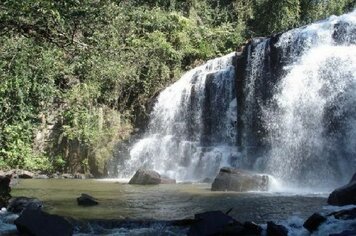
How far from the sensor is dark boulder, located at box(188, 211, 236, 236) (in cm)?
875

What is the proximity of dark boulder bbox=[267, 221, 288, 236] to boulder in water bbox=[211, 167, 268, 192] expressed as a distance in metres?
7.84

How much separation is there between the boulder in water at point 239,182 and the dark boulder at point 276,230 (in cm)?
784

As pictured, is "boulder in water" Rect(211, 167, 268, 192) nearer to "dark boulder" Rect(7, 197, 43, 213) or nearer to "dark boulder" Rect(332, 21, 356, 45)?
"dark boulder" Rect(7, 197, 43, 213)

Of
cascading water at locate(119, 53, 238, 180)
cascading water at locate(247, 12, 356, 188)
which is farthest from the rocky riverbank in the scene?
cascading water at locate(119, 53, 238, 180)

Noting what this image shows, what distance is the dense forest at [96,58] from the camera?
10.0 metres

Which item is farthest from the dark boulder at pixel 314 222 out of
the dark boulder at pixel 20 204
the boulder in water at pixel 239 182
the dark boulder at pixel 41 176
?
the dark boulder at pixel 41 176

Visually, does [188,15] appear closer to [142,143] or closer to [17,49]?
[142,143]

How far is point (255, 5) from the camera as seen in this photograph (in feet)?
122

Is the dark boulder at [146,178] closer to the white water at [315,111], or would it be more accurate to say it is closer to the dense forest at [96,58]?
the dense forest at [96,58]

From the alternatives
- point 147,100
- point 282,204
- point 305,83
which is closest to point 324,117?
point 305,83

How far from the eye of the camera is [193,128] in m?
26.0

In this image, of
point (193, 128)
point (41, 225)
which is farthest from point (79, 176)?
point (41, 225)

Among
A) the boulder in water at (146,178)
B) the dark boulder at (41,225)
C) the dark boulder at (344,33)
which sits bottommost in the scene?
the dark boulder at (41,225)

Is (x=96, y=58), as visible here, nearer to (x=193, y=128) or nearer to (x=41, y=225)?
(x=41, y=225)
